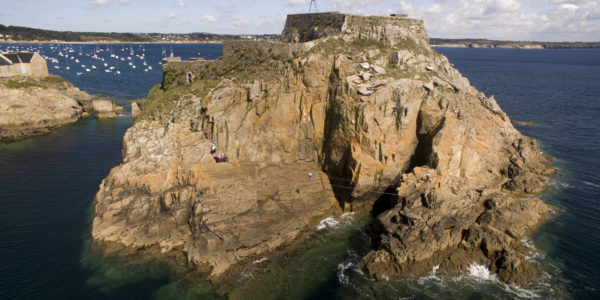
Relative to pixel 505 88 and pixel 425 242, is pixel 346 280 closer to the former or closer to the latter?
pixel 425 242

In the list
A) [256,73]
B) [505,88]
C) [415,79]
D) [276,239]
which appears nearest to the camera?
[276,239]

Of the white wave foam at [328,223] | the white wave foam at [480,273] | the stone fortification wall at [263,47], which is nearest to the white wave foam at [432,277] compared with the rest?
the white wave foam at [480,273]

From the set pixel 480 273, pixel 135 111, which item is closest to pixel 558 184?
pixel 480 273

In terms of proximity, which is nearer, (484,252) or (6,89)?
(484,252)

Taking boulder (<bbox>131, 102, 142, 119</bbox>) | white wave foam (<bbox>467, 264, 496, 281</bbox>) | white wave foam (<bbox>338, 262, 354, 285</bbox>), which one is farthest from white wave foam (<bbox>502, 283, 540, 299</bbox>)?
boulder (<bbox>131, 102, 142, 119</bbox>)

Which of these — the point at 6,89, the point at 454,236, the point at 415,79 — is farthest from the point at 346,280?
the point at 6,89

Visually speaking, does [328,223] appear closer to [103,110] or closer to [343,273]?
[343,273]
